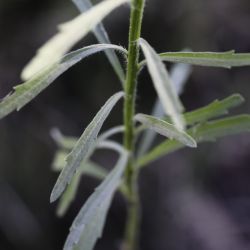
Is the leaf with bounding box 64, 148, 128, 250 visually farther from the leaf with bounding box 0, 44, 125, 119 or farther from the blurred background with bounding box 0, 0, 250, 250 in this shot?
the blurred background with bounding box 0, 0, 250, 250

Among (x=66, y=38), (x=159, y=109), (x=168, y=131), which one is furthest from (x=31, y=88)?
(x=159, y=109)

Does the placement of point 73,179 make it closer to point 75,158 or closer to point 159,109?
point 159,109

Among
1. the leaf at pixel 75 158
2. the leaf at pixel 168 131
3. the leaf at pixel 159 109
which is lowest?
the leaf at pixel 75 158

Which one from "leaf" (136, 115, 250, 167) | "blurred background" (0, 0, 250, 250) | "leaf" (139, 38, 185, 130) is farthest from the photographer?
"blurred background" (0, 0, 250, 250)

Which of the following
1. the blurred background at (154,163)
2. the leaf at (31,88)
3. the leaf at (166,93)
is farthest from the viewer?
the blurred background at (154,163)

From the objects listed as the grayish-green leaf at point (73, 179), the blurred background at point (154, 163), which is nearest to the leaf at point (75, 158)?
the grayish-green leaf at point (73, 179)

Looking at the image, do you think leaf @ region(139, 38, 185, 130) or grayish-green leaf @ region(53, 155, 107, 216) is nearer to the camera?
leaf @ region(139, 38, 185, 130)

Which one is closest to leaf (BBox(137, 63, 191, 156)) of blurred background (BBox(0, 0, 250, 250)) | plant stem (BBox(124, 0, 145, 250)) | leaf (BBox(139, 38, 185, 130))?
plant stem (BBox(124, 0, 145, 250))

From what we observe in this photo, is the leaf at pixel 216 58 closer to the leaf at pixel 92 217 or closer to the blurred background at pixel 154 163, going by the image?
the leaf at pixel 92 217
